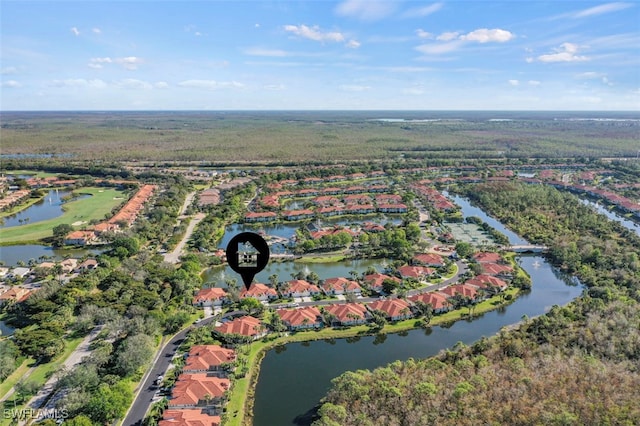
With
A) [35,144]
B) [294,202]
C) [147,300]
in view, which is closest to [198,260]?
[147,300]

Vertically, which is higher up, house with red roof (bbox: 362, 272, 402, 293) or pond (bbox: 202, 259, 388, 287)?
house with red roof (bbox: 362, 272, 402, 293)

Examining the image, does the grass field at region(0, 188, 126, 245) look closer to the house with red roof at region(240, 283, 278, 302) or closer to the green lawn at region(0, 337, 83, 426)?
the green lawn at region(0, 337, 83, 426)

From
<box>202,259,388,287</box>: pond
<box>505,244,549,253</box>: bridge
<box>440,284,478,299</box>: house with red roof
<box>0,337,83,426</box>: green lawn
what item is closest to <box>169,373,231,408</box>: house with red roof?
<box>0,337,83,426</box>: green lawn

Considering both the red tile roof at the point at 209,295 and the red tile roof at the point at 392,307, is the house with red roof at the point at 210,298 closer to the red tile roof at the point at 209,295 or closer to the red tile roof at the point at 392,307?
the red tile roof at the point at 209,295

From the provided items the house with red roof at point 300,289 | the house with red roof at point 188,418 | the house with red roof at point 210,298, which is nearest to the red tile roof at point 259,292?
the house with red roof at point 300,289

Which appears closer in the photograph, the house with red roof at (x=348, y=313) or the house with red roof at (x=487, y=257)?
the house with red roof at (x=348, y=313)
